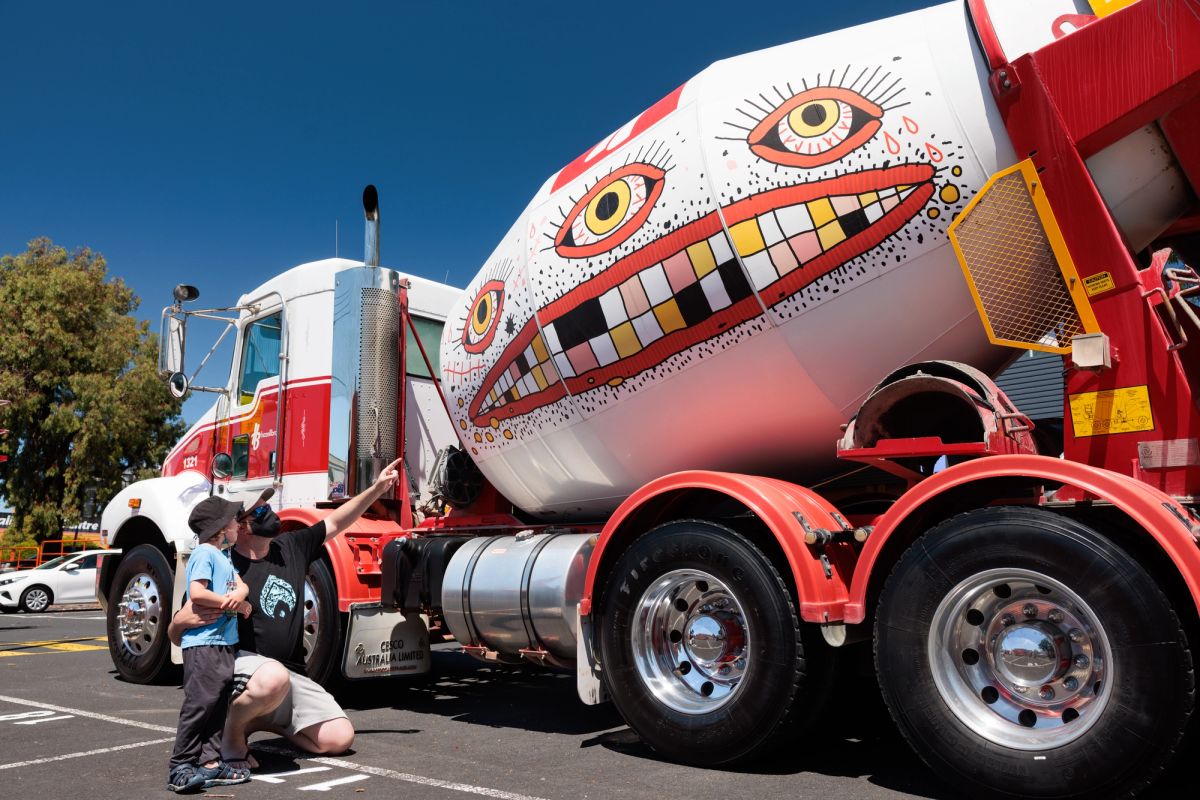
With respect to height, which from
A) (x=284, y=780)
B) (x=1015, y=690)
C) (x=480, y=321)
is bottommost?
(x=284, y=780)

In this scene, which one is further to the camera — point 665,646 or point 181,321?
point 181,321

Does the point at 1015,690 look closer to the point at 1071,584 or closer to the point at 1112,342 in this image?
the point at 1071,584

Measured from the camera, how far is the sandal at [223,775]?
436 cm

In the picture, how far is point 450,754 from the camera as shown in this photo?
507 cm

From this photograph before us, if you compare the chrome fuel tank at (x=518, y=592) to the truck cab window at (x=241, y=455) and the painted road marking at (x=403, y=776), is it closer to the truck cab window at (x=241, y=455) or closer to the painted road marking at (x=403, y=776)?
the painted road marking at (x=403, y=776)

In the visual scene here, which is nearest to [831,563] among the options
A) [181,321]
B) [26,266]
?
[181,321]

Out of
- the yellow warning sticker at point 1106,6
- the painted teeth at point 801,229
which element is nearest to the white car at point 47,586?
the painted teeth at point 801,229

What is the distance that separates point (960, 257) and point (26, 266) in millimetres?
28804

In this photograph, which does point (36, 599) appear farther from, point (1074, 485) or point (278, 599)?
point (1074, 485)

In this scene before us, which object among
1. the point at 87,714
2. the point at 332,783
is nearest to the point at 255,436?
the point at 87,714

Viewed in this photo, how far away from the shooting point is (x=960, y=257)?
409 centimetres

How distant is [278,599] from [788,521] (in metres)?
2.79

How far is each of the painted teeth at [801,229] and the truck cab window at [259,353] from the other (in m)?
4.58

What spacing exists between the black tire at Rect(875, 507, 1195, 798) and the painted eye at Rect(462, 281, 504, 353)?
2.94 m
